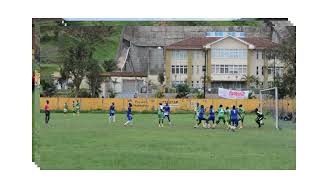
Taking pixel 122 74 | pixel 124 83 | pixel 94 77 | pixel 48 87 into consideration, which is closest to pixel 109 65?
pixel 122 74

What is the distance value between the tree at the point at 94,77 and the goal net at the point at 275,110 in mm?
5005

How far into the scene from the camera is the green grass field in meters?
25.2

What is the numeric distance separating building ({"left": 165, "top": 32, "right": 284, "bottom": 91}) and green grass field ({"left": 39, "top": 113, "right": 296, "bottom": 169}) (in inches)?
52.9

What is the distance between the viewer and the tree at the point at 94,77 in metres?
27.0

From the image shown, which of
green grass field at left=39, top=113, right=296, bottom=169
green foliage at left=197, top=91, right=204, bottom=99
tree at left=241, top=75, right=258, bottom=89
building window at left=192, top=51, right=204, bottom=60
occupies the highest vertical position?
building window at left=192, top=51, right=204, bottom=60

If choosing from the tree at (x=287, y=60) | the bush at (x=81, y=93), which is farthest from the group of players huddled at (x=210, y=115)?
the tree at (x=287, y=60)

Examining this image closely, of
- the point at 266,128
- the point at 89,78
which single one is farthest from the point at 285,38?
the point at 89,78

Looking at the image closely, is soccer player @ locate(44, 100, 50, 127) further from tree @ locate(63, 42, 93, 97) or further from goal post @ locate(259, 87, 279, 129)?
goal post @ locate(259, 87, 279, 129)

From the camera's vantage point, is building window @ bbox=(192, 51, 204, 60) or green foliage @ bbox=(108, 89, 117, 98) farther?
green foliage @ bbox=(108, 89, 117, 98)

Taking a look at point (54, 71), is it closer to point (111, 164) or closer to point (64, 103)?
point (64, 103)

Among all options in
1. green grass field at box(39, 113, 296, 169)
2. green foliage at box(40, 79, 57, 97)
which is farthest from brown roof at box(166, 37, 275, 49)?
green foliage at box(40, 79, 57, 97)

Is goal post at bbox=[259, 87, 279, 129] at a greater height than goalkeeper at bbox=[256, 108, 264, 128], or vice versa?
goal post at bbox=[259, 87, 279, 129]

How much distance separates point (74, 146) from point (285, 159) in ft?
20.3

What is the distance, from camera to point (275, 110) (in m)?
27.6
